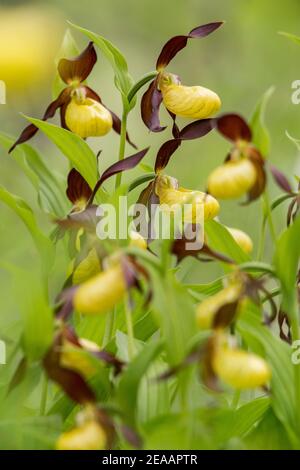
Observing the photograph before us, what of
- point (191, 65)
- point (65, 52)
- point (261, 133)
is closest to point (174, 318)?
point (261, 133)

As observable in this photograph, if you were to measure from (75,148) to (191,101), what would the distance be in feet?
0.74

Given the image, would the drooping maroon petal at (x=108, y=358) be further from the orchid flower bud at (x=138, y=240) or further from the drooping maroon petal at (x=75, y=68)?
the drooping maroon petal at (x=75, y=68)

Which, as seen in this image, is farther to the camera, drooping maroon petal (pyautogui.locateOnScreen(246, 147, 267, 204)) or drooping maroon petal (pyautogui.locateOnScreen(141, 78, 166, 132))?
drooping maroon petal (pyautogui.locateOnScreen(141, 78, 166, 132))

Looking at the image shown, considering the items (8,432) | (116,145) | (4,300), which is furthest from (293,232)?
(116,145)

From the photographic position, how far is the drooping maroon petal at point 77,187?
1517 mm

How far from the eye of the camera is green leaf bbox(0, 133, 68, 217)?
1.62 m

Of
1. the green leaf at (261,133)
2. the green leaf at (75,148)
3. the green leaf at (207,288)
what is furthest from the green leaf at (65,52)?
the green leaf at (261,133)

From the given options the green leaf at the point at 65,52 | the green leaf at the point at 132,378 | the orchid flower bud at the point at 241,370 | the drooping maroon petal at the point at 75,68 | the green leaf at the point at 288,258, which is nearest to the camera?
the orchid flower bud at the point at 241,370

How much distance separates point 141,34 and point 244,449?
273cm

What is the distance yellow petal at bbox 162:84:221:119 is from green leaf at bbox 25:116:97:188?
0.64ft

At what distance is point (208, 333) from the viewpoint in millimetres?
1094

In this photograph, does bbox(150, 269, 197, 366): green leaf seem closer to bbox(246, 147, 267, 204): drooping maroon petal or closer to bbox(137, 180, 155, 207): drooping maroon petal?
bbox(246, 147, 267, 204): drooping maroon petal

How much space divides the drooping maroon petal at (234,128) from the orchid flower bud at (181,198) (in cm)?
29

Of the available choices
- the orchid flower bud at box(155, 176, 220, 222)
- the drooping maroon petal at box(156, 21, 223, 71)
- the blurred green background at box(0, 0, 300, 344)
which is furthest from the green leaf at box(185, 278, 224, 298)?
the blurred green background at box(0, 0, 300, 344)
